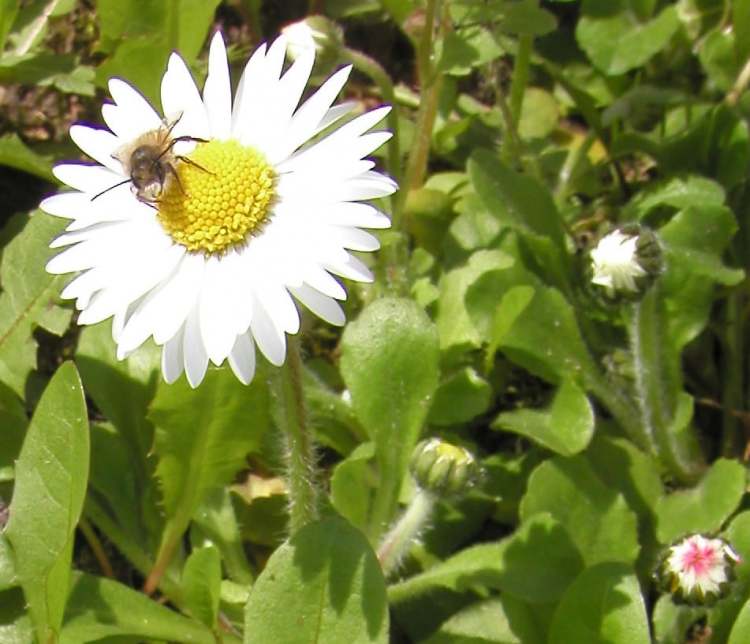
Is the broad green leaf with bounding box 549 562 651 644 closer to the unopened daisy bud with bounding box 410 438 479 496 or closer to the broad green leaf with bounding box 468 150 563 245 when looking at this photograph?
the unopened daisy bud with bounding box 410 438 479 496

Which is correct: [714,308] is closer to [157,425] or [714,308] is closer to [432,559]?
[432,559]

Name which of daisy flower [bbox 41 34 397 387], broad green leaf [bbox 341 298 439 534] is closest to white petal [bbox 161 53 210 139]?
daisy flower [bbox 41 34 397 387]

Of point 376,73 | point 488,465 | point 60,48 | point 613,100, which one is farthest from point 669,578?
point 60,48

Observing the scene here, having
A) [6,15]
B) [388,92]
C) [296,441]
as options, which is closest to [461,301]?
[388,92]

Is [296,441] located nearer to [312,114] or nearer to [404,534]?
[404,534]

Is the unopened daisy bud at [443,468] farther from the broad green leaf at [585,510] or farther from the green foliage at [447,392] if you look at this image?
the broad green leaf at [585,510]

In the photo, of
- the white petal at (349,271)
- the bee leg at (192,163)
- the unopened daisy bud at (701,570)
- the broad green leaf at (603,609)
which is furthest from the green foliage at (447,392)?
the white petal at (349,271)
